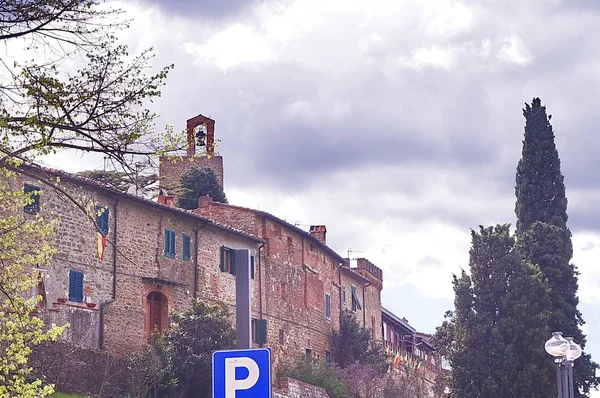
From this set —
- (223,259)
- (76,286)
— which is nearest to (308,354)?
(223,259)

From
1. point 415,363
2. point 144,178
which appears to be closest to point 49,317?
point 144,178

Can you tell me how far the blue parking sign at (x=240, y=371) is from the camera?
11094 mm

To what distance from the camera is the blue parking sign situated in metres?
11.1

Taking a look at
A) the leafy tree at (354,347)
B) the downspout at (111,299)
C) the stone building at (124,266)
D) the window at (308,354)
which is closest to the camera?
the stone building at (124,266)

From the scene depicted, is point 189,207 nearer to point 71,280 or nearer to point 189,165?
point 189,165

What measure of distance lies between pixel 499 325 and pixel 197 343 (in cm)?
1390

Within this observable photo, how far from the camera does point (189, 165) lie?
6244cm

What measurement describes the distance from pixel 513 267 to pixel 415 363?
18587 mm

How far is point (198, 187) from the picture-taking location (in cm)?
5978

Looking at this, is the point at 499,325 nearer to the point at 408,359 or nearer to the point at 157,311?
the point at 157,311

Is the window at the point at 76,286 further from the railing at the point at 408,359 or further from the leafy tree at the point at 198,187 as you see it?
the railing at the point at 408,359

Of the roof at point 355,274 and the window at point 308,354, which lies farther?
the roof at point 355,274

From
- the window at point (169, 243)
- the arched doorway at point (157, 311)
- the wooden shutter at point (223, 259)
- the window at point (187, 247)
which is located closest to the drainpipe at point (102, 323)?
the arched doorway at point (157, 311)

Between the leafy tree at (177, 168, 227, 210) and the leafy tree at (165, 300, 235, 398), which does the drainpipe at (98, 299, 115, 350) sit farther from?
the leafy tree at (177, 168, 227, 210)
